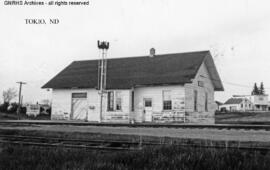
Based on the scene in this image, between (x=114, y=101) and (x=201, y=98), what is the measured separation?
732cm

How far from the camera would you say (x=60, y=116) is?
98.5ft

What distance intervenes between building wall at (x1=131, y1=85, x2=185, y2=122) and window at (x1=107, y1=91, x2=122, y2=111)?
1321mm

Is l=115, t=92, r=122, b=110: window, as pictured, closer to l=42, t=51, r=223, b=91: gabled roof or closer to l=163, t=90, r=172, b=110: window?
l=42, t=51, r=223, b=91: gabled roof

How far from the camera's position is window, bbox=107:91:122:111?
27359mm

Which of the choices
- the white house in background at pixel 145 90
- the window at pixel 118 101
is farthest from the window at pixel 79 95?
the window at pixel 118 101

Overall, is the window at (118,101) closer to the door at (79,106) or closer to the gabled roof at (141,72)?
the gabled roof at (141,72)

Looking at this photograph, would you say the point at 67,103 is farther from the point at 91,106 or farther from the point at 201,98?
the point at 201,98

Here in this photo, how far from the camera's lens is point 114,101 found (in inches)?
1086

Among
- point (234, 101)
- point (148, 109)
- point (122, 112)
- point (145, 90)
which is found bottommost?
point (122, 112)

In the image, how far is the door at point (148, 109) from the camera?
26422 mm

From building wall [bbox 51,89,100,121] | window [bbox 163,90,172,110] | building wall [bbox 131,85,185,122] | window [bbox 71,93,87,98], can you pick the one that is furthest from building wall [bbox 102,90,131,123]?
window [bbox 163,90,172,110]

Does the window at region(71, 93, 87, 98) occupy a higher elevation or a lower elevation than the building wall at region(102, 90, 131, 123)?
higher

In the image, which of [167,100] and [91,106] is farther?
[91,106]

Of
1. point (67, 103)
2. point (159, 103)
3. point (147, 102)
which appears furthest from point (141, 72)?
point (67, 103)
